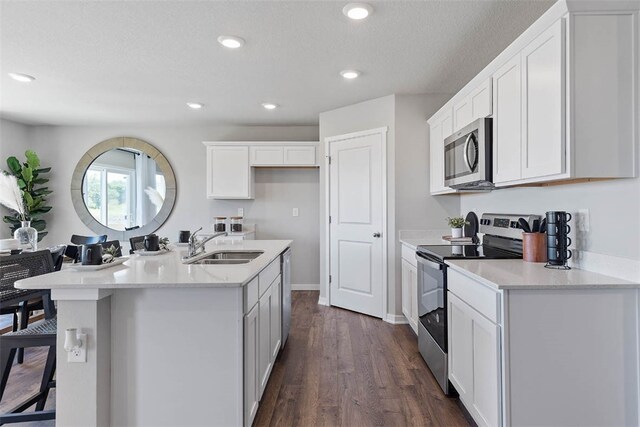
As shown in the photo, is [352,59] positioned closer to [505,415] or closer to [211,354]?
[211,354]

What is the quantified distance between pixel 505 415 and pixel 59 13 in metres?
3.35

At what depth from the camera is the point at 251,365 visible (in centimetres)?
177

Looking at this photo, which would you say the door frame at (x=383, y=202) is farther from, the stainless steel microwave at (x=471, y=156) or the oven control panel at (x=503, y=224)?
the oven control panel at (x=503, y=224)

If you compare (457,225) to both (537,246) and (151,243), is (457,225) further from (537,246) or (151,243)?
(151,243)

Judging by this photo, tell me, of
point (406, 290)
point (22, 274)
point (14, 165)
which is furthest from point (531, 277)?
point (14, 165)

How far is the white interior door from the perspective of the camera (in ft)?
12.3

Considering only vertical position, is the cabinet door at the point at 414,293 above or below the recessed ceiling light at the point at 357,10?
below

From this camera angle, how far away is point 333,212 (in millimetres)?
4141

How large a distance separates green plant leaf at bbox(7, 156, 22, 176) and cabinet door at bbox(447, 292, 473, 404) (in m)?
5.69

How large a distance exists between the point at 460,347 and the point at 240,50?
2593mm

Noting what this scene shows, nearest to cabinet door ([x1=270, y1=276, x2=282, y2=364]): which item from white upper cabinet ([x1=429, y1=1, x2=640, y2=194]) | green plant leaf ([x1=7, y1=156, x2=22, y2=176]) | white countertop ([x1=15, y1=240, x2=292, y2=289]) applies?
white countertop ([x1=15, y1=240, x2=292, y2=289])

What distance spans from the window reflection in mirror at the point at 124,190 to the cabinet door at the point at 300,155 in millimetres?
1938

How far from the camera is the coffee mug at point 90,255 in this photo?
6.07 ft

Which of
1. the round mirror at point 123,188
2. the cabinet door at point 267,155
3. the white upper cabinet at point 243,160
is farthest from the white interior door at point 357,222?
the round mirror at point 123,188
